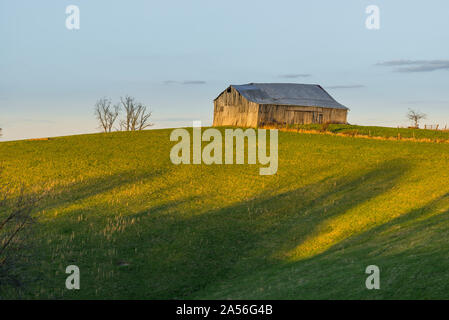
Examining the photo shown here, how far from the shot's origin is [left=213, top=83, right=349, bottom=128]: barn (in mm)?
73312

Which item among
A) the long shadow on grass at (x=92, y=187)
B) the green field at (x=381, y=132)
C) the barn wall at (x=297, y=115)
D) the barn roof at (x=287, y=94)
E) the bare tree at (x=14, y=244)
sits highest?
the barn roof at (x=287, y=94)

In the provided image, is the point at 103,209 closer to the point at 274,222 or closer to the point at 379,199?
the point at 274,222

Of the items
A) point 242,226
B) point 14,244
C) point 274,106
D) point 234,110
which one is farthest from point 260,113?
point 14,244

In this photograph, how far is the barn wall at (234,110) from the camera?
73.2m

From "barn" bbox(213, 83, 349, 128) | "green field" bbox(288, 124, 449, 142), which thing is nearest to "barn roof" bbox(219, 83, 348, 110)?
"barn" bbox(213, 83, 349, 128)

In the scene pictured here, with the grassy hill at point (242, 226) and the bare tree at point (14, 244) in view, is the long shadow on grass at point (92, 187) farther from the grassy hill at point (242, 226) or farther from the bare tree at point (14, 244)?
the bare tree at point (14, 244)

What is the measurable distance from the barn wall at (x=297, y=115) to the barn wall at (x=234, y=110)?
1498mm

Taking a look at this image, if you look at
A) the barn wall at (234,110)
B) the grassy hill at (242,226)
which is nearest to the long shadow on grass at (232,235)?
the grassy hill at (242,226)

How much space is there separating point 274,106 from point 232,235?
50.1 m

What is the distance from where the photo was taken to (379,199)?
3042cm

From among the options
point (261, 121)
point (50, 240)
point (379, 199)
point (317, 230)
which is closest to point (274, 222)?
point (317, 230)

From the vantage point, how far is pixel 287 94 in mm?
77750

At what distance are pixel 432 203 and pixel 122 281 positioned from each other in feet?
59.7

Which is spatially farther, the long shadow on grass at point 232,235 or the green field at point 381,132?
the green field at point 381,132
